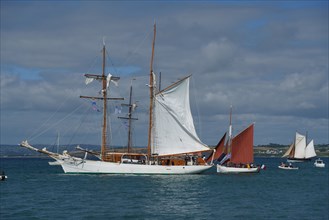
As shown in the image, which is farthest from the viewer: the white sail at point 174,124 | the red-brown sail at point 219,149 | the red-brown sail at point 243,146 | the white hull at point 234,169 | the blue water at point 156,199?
the red-brown sail at point 219,149

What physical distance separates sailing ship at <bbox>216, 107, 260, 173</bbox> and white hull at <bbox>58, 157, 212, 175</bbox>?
13161mm

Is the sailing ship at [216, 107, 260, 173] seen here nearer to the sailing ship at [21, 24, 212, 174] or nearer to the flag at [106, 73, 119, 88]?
the sailing ship at [21, 24, 212, 174]

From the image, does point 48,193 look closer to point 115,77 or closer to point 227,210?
point 227,210

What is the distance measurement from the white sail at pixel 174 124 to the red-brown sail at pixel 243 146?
1210cm

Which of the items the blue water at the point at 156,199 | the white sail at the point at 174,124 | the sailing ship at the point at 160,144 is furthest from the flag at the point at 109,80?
the blue water at the point at 156,199

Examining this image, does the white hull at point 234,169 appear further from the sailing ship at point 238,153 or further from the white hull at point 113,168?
the white hull at point 113,168

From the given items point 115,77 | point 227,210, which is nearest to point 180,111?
point 115,77

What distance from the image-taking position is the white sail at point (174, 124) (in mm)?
93375

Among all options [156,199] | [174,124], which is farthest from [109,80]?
[156,199]

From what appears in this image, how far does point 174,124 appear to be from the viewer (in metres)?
94.3

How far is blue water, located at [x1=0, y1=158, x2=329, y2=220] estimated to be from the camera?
51.8 meters

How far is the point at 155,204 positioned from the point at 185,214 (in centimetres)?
692

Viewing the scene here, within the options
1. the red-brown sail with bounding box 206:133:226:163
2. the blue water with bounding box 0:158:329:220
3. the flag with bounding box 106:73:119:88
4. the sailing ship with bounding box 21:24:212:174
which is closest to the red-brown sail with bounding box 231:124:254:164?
the red-brown sail with bounding box 206:133:226:163

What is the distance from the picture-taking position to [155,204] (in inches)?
2315
